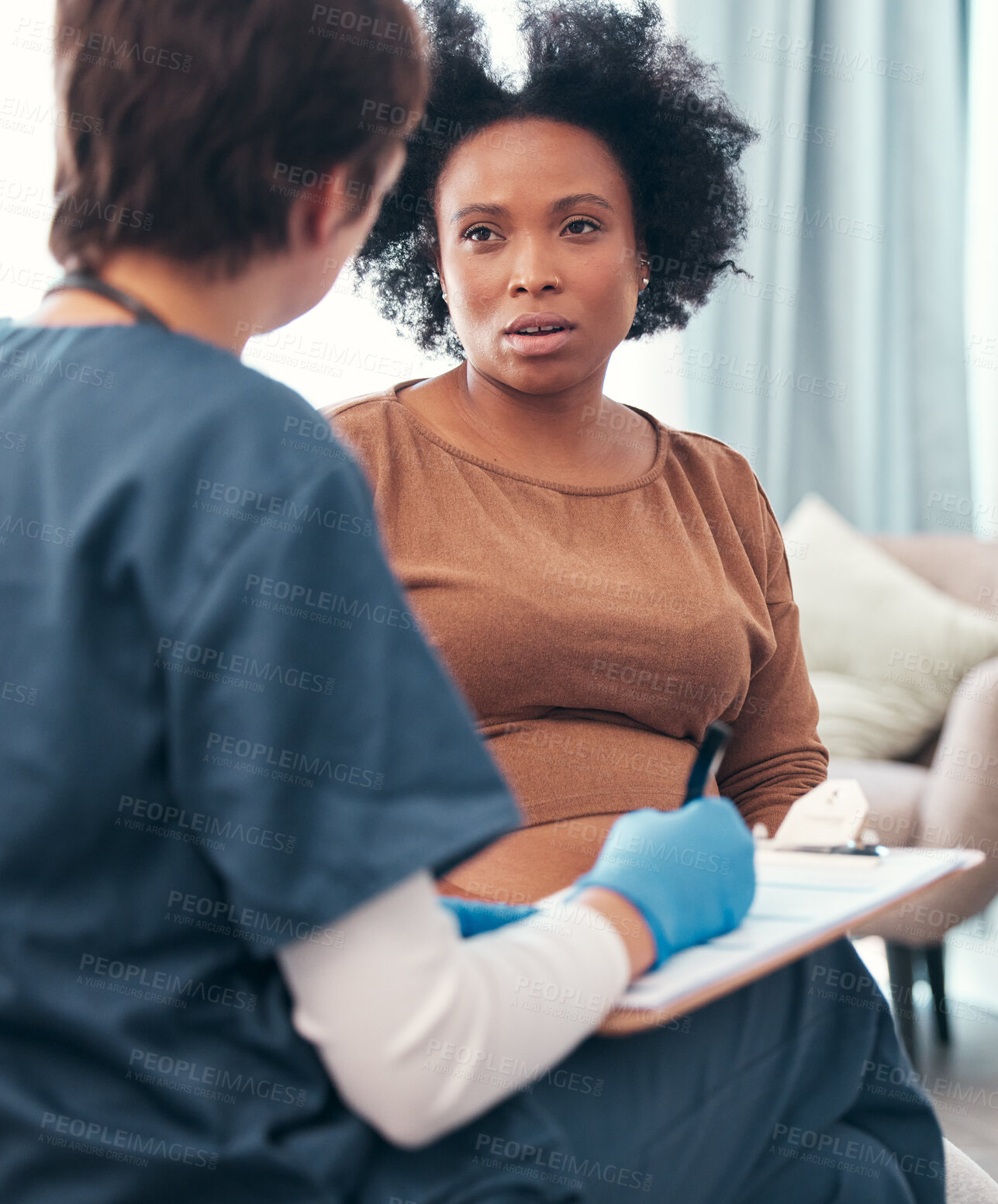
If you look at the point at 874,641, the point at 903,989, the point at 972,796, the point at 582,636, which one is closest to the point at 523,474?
the point at 582,636

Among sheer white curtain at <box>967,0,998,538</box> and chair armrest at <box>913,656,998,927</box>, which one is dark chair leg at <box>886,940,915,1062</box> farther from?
sheer white curtain at <box>967,0,998,538</box>

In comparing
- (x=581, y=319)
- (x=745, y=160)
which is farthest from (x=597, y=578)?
(x=745, y=160)

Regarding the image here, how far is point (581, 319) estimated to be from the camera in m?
1.26

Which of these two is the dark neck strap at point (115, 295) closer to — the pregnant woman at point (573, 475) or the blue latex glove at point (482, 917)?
the blue latex glove at point (482, 917)

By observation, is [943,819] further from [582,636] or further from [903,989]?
[582,636]

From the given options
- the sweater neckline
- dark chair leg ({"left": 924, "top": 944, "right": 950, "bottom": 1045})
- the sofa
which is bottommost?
dark chair leg ({"left": 924, "top": 944, "right": 950, "bottom": 1045})

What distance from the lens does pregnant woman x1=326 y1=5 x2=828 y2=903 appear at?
1106 millimetres

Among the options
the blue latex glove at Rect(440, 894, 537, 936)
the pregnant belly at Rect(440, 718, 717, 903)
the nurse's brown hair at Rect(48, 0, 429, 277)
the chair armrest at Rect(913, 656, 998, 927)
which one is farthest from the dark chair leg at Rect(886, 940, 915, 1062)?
the nurse's brown hair at Rect(48, 0, 429, 277)

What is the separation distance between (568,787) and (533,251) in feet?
1.75

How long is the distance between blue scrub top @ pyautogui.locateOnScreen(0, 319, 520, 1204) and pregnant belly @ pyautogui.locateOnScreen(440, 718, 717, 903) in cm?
50

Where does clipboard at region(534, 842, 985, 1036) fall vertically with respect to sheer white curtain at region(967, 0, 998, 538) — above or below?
below

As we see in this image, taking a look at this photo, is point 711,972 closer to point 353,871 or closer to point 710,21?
point 353,871

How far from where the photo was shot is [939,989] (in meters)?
2.11

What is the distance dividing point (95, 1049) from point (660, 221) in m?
1.15
